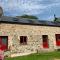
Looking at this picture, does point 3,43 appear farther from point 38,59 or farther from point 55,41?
point 55,41

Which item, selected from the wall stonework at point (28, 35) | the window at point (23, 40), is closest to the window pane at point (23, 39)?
the window at point (23, 40)

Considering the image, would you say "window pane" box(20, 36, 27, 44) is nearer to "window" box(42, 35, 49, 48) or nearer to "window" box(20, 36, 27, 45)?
"window" box(20, 36, 27, 45)

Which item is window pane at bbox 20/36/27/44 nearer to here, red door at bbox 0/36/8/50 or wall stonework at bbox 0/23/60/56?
wall stonework at bbox 0/23/60/56

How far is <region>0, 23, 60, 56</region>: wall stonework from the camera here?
2434cm

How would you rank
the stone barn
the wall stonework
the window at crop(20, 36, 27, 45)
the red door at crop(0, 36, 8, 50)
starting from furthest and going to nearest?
the window at crop(20, 36, 27, 45), the wall stonework, the stone barn, the red door at crop(0, 36, 8, 50)

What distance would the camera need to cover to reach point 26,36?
2627 centimetres

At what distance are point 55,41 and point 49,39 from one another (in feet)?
3.90

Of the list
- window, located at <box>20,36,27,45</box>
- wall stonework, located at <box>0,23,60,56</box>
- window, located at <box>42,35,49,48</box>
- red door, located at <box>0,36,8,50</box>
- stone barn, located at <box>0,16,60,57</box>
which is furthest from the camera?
window, located at <box>42,35,49,48</box>

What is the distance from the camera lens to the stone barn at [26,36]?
2409cm

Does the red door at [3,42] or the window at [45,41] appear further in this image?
the window at [45,41]

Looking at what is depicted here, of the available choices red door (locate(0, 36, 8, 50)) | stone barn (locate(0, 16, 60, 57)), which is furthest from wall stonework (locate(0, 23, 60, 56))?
red door (locate(0, 36, 8, 50))

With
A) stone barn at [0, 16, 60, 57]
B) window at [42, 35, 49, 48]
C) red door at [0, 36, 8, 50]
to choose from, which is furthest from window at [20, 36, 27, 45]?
window at [42, 35, 49, 48]

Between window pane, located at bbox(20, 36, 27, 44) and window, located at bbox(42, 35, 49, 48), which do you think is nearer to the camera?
window pane, located at bbox(20, 36, 27, 44)

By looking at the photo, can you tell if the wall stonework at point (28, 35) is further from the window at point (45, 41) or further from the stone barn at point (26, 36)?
the window at point (45, 41)
